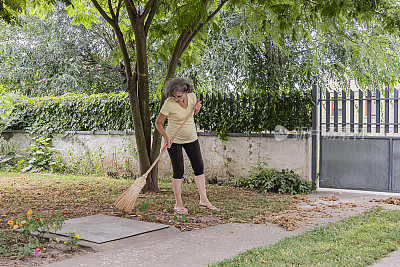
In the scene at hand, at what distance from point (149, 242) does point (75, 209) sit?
8.13ft

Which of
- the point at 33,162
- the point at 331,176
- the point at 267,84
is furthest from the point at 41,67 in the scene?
the point at 331,176

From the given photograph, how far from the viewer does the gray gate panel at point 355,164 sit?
8.34 meters

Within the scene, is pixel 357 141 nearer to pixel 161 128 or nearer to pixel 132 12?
pixel 161 128

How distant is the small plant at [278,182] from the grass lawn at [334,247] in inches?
112

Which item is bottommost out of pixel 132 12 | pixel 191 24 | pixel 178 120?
pixel 178 120

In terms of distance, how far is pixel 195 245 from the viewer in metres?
4.62

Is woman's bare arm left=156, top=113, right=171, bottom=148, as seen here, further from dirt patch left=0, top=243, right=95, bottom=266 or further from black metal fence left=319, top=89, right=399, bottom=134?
black metal fence left=319, top=89, right=399, bottom=134

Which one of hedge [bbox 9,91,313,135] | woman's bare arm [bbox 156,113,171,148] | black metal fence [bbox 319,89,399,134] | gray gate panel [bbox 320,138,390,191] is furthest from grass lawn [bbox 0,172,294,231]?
black metal fence [bbox 319,89,399,134]

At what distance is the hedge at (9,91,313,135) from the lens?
8.96 metres

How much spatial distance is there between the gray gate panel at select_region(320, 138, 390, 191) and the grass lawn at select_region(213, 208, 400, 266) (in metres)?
2.97

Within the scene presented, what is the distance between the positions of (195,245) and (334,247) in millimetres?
1442

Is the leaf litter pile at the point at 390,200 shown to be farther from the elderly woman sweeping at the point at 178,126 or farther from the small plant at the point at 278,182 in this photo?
the elderly woman sweeping at the point at 178,126

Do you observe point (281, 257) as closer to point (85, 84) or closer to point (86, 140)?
point (86, 140)

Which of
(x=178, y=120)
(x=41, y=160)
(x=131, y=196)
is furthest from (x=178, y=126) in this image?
(x=41, y=160)
